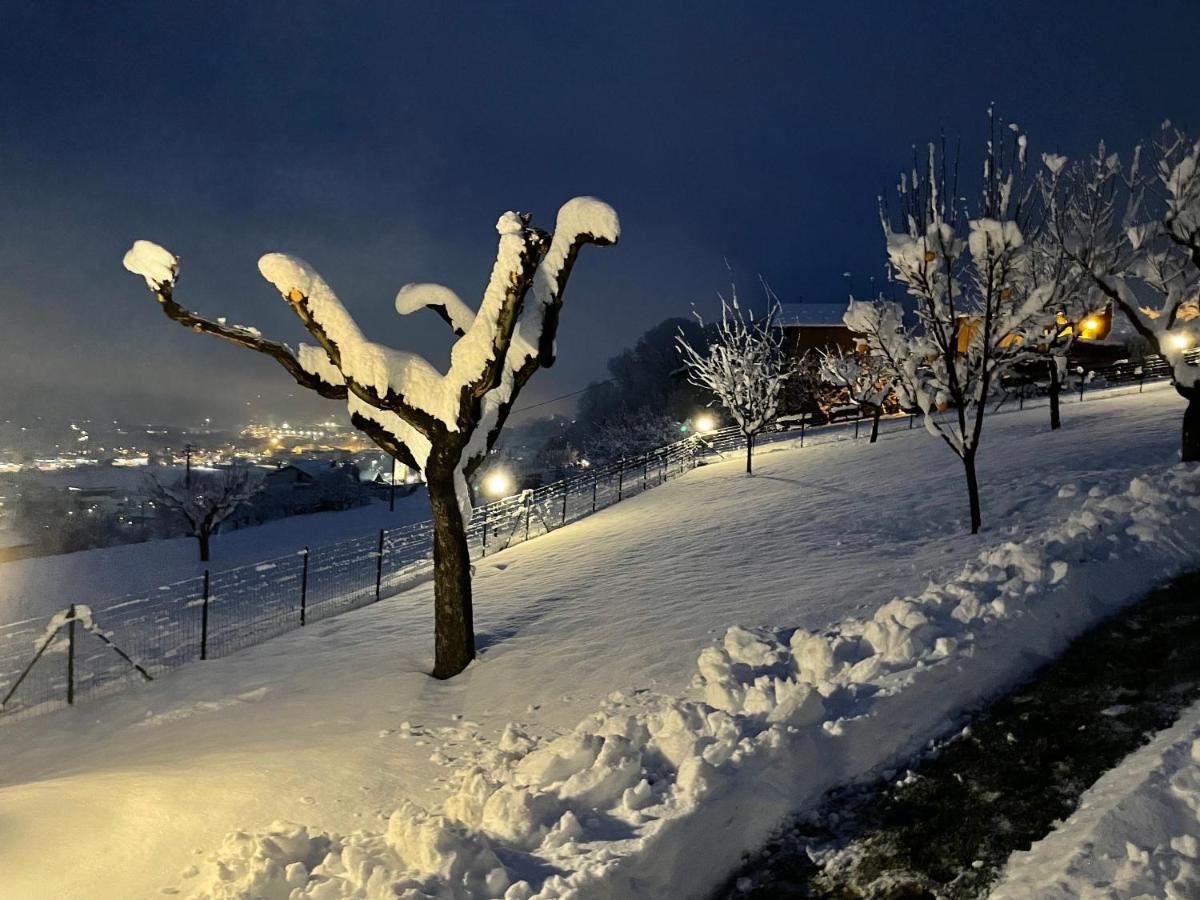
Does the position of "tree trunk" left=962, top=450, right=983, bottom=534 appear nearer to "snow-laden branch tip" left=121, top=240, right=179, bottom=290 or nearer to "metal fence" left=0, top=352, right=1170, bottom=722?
"metal fence" left=0, top=352, right=1170, bottom=722

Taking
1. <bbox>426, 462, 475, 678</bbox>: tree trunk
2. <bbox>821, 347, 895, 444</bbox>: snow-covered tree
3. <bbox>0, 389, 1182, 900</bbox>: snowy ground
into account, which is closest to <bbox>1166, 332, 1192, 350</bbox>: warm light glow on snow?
<bbox>0, 389, 1182, 900</bbox>: snowy ground

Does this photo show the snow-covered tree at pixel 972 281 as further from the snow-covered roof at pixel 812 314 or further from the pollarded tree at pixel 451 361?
the snow-covered roof at pixel 812 314

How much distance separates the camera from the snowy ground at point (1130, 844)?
2.81m

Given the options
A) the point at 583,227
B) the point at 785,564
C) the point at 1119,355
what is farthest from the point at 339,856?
the point at 1119,355

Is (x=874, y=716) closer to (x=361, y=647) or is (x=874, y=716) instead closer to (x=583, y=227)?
(x=583, y=227)

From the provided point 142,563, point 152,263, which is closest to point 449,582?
point 152,263

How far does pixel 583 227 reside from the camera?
717 cm

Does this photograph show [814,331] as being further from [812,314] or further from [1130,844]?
[1130,844]

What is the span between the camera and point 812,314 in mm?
47969

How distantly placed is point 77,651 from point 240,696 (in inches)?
333

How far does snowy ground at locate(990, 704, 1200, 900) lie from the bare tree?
34164 mm

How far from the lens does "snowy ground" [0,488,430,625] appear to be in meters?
23.8

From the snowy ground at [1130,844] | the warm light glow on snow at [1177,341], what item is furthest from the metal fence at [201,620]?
the warm light glow on snow at [1177,341]

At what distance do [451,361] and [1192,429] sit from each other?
42.9ft
